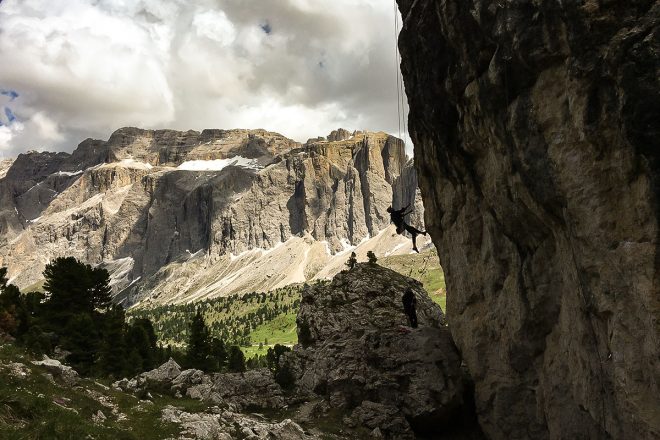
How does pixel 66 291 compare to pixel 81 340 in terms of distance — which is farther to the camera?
pixel 66 291

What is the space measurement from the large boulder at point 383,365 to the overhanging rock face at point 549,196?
2699 millimetres

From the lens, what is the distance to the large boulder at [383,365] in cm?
3080

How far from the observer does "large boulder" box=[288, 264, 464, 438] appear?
30797 millimetres

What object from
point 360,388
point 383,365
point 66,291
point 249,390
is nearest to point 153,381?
point 249,390

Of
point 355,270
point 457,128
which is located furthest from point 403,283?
point 457,128

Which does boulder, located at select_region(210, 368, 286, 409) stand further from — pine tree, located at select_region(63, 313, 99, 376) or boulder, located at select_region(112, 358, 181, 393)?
pine tree, located at select_region(63, 313, 99, 376)

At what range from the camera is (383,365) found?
33688 millimetres

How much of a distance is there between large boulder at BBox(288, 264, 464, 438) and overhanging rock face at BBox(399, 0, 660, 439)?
2699mm

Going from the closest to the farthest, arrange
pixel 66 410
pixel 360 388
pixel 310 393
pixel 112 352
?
pixel 66 410
pixel 360 388
pixel 310 393
pixel 112 352

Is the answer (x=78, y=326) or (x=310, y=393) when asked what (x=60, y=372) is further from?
(x=78, y=326)

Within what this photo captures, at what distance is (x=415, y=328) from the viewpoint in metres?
36.8

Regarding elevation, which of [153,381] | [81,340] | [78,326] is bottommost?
[153,381]

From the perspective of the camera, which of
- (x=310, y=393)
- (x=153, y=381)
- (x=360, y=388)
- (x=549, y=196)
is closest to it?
(x=549, y=196)

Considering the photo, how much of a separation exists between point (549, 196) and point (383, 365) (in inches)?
757
